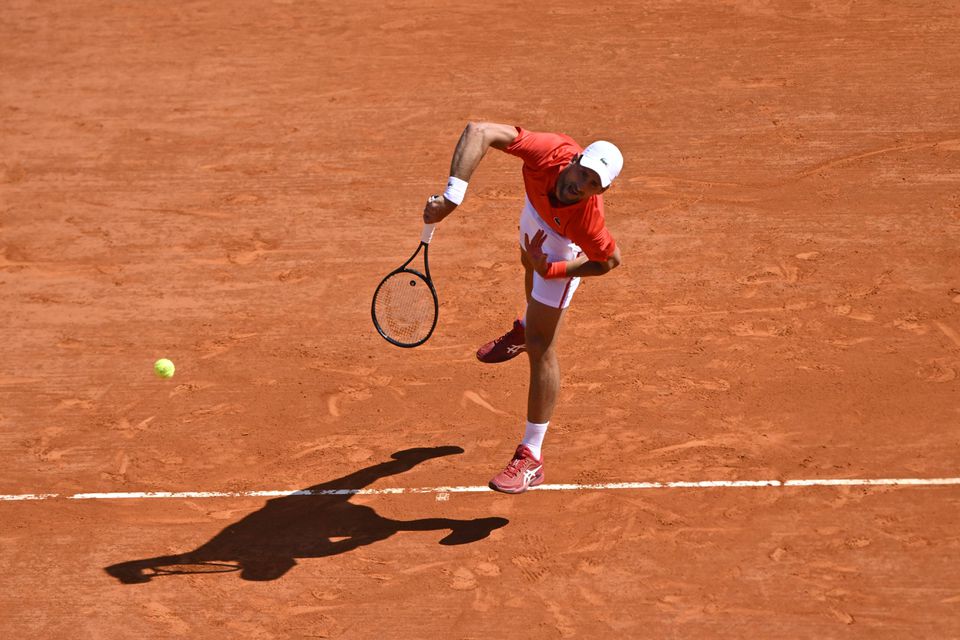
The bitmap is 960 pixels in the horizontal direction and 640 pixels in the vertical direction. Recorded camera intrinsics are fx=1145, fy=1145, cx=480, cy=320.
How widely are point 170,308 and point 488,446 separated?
10.1ft

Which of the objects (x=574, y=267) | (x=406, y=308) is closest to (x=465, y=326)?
(x=406, y=308)

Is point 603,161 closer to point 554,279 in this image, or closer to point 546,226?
point 546,226

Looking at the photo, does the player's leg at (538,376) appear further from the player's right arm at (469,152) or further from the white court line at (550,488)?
the player's right arm at (469,152)

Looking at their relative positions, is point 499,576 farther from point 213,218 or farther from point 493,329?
point 213,218

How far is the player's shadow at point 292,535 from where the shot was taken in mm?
6781

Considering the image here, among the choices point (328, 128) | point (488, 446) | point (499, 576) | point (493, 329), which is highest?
point (328, 128)

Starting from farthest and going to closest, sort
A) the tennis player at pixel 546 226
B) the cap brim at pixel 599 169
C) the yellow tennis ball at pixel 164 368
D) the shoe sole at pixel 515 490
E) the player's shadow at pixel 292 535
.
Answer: the yellow tennis ball at pixel 164 368 → the shoe sole at pixel 515 490 → the player's shadow at pixel 292 535 → the tennis player at pixel 546 226 → the cap brim at pixel 599 169

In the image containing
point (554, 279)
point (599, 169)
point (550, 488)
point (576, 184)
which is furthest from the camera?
point (550, 488)

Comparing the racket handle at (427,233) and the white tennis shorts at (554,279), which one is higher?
the racket handle at (427,233)

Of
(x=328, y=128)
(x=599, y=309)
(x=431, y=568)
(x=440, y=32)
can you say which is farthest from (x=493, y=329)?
(x=440, y=32)

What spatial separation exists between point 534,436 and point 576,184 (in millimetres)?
1662

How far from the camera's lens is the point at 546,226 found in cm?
684

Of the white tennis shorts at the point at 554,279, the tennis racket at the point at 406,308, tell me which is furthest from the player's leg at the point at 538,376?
the tennis racket at the point at 406,308

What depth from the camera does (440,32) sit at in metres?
12.7
